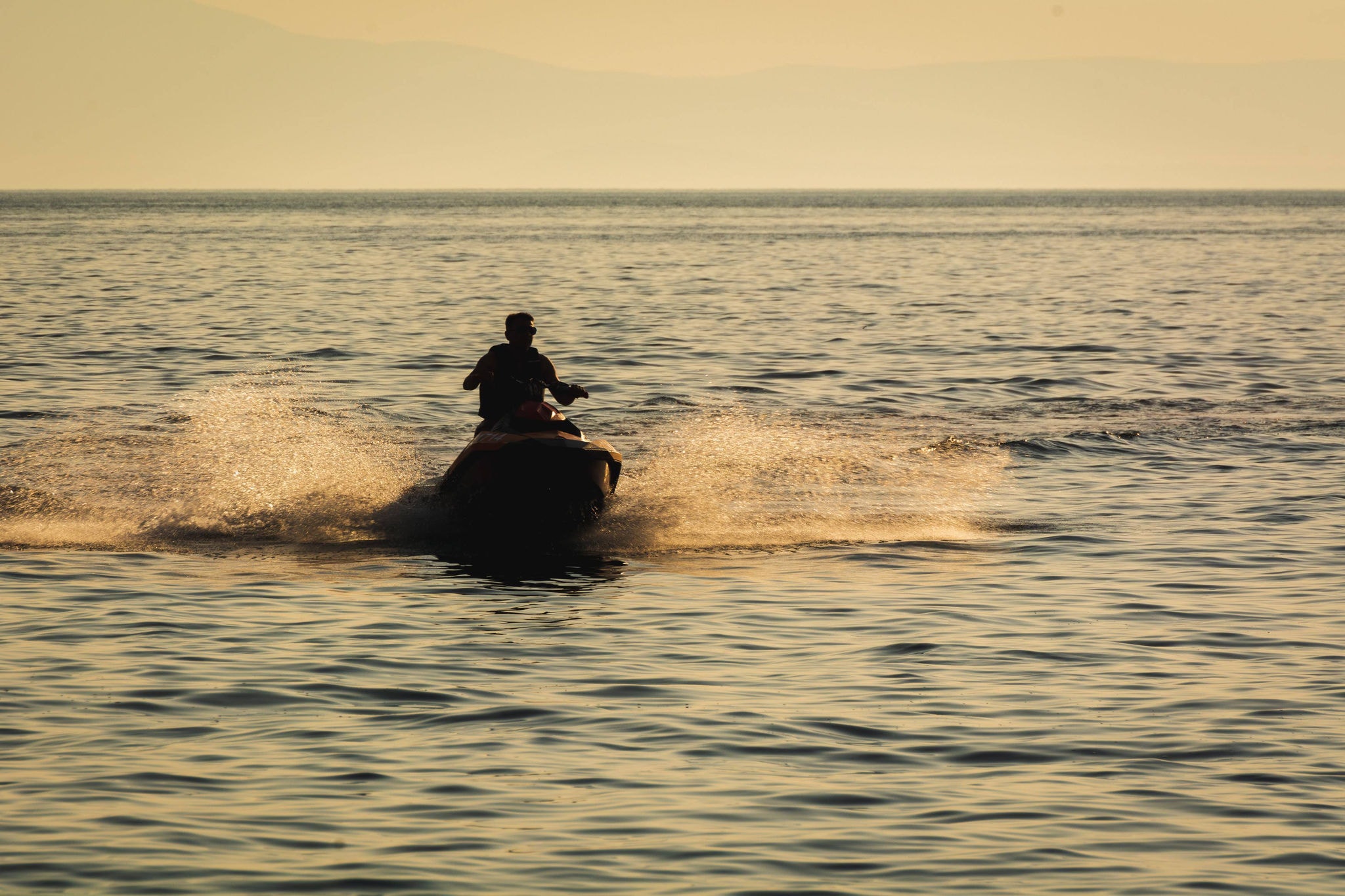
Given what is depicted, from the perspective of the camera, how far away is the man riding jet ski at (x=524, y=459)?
46.5 ft

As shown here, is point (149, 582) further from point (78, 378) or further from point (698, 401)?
point (78, 378)

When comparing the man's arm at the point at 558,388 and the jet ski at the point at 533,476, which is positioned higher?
the man's arm at the point at 558,388

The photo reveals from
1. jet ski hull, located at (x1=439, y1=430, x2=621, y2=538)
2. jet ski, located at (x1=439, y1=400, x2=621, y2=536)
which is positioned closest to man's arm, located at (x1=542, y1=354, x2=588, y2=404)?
jet ski, located at (x1=439, y1=400, x2=621, y2=536)

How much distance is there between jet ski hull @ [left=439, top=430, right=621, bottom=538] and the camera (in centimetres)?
1413

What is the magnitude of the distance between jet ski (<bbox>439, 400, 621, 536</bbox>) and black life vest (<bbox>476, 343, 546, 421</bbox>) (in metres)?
0.19

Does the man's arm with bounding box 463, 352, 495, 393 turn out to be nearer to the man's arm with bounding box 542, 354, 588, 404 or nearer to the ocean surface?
the man's arm with bounding box 542, 354, 588, 404

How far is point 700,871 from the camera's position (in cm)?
654

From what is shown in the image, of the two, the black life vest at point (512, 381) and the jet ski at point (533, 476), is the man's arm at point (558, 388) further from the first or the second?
the jet ski at point (533, 476)

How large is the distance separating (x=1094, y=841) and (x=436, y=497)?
9.27 meters

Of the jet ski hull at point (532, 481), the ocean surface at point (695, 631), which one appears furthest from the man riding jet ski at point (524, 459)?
the ocean surface at point (695, 631)

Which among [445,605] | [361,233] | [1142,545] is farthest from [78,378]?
[361,233]

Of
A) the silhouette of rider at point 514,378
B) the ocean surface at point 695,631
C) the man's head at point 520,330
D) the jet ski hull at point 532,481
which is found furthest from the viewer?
the silhouette of rider at point 514,378

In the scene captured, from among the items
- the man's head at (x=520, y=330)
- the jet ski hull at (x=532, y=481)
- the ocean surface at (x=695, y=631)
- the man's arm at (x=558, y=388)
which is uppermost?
the man's head at (x=520, y=330)

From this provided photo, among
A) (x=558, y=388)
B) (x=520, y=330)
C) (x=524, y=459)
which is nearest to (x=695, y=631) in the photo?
(x=524, y=459)
